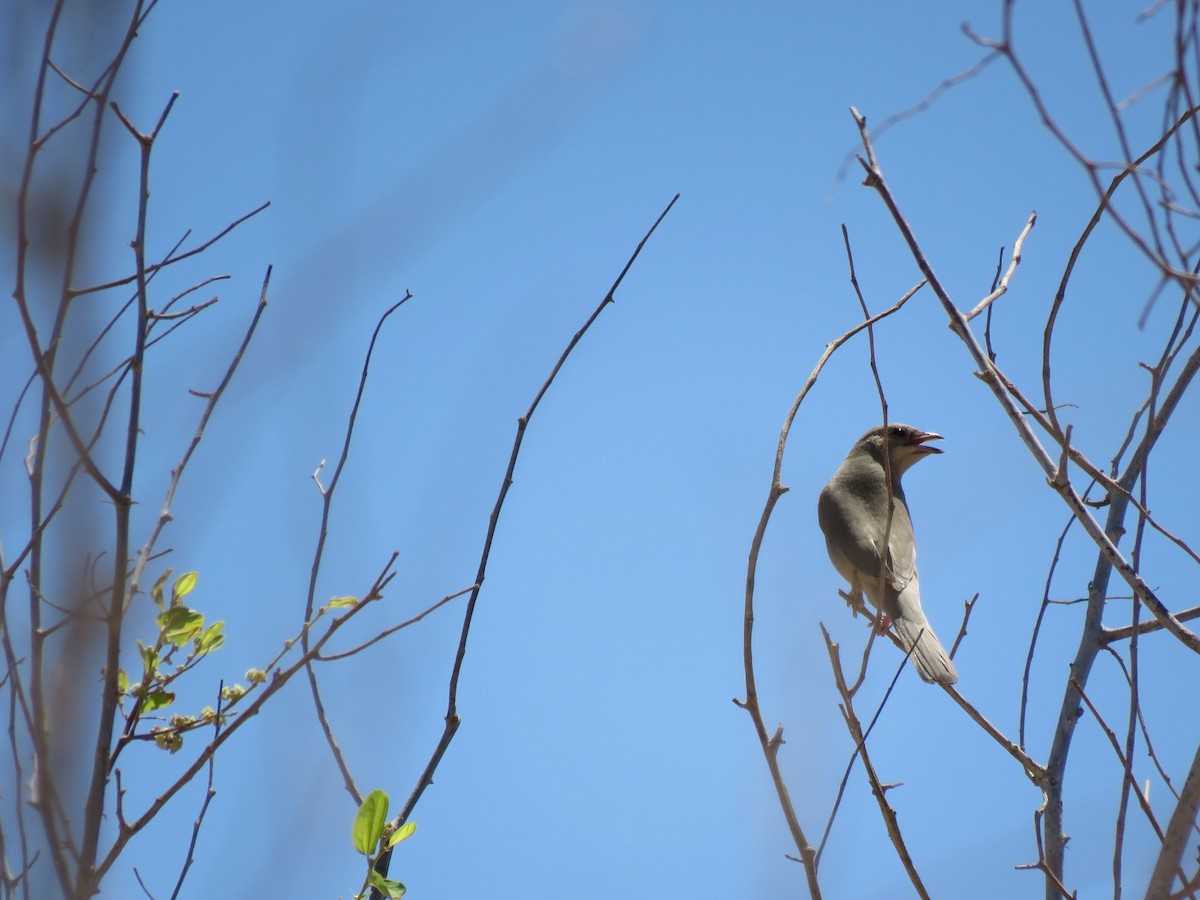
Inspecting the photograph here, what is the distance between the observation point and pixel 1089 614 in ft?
10.3

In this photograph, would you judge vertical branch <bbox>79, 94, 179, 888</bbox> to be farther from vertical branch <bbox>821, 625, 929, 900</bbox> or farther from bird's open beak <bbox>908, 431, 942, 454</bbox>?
bird's open beak <bbox>908, 431, 942, 454</bbox>

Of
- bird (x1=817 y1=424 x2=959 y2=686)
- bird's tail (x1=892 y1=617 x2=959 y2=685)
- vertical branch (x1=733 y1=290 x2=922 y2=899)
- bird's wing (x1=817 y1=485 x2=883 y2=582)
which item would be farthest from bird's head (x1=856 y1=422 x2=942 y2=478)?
vertical branch (x1=733 y1=290 x2=922 y2=899)

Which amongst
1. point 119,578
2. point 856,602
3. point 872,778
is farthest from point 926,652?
point 119,578

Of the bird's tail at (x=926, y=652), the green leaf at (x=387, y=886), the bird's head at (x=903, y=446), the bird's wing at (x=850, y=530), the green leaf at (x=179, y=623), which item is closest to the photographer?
the green leaf at (x=387, y=886)

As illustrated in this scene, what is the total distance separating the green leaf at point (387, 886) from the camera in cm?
240

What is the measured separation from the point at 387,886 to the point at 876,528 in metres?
Result: 5.33

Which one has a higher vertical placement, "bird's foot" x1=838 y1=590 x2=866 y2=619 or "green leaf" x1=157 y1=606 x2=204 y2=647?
"bird's foot" x1=838 y1=590 x2=866 y2=619

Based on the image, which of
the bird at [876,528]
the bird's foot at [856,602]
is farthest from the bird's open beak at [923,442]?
the bird's foot at [856,602]

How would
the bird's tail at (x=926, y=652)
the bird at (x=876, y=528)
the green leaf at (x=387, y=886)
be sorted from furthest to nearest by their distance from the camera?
the bird at (x=876, y=528)
the bird's tail at (x=926, y=652)
the green leaf at (x=387, y=886)

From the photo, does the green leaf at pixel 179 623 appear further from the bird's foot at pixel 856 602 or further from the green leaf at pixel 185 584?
the bird's foot at pixel 856 602

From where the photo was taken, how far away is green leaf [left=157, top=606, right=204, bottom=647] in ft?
8.50

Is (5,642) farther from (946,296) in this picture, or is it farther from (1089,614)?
(1089,614)

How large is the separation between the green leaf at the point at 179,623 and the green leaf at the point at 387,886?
2.21 ft

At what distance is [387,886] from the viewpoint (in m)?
2.42
